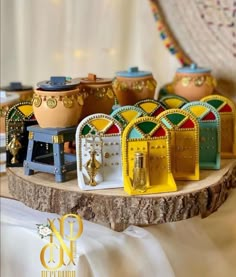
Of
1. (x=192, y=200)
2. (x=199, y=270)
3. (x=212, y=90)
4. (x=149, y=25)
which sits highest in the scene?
(x=149, y=25)

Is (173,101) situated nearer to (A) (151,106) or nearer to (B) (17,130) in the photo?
(A) (151,106)

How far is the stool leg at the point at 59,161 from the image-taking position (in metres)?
0.70

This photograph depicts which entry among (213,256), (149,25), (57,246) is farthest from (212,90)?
(57,246)

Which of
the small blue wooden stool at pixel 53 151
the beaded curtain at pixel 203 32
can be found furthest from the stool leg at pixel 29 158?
the beaded curtain at pixel 203 32

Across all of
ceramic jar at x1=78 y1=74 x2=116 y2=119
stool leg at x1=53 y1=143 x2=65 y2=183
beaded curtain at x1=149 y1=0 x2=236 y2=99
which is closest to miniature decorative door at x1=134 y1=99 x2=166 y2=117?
ceramic jar at x1=78 y1=74 x2=116 y2=119

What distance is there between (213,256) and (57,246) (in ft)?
0.78

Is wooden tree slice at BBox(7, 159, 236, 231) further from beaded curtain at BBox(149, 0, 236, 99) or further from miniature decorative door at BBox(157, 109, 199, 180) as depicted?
beaded curtain at BBox(149, 0, 236, 99)

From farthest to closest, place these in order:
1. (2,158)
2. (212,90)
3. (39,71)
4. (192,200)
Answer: (39,71) → (212,90) → (2,158) → (192,200)

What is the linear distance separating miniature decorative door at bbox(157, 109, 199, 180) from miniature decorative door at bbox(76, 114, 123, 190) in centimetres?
8

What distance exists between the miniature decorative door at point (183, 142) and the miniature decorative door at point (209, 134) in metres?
0.05

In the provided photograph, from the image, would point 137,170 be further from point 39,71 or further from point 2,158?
point 39,71

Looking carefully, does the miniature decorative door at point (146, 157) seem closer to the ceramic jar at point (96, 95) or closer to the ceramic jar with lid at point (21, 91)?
the ceramic jar at point (96, 95)

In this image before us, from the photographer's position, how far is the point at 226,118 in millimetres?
843

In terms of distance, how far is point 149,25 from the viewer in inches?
48.4
